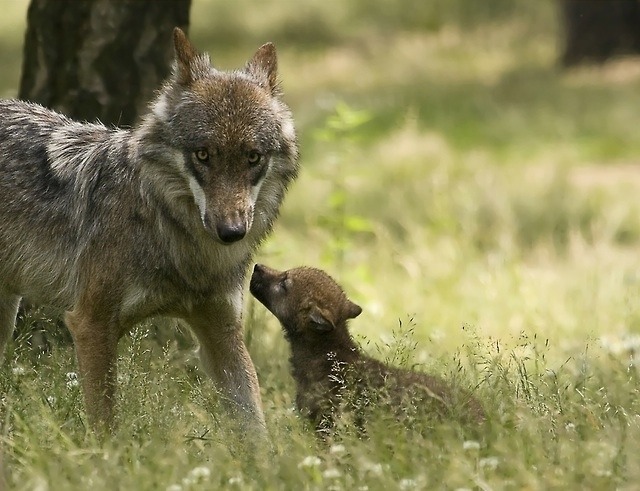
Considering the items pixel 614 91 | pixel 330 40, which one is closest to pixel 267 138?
pixel 614 91

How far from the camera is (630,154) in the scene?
14.7m

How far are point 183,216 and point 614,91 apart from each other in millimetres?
13525

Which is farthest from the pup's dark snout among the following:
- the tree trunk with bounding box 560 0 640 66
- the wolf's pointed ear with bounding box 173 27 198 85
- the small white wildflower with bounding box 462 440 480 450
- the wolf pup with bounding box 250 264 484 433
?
the tree trunk with bounding box 560 0 640 66

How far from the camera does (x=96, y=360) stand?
521 cm

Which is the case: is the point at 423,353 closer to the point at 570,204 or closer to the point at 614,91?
the point at 570,204

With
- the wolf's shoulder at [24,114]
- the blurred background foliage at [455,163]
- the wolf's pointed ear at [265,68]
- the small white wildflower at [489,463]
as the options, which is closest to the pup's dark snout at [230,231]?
the wolf's pointed ear at [265,68]

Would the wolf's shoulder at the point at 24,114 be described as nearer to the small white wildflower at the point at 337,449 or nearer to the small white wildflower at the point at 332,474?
the small white wildflower at the point at 337,449

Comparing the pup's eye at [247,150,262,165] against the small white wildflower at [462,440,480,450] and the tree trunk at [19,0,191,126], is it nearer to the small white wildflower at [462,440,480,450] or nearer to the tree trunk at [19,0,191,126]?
the small white wildflower at [462,440,480,450]

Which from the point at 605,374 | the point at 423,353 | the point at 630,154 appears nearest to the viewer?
the point at 605,374

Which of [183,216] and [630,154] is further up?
[183,216]

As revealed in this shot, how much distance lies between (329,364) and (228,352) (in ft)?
1.59

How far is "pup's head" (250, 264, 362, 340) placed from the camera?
565 cm

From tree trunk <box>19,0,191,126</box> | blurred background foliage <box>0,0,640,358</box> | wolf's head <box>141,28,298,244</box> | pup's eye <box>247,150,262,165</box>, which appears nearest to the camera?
wolf's head <box>141,28,298,244</box>

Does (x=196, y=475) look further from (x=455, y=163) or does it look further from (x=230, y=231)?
(x=455, y=163)
